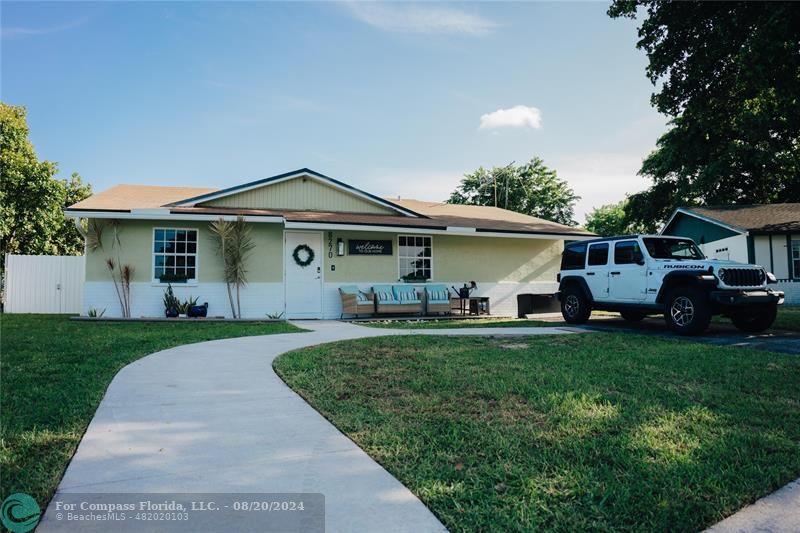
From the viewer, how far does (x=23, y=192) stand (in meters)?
26.1

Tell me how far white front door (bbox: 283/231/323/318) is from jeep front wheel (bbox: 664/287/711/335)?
29.7 feet

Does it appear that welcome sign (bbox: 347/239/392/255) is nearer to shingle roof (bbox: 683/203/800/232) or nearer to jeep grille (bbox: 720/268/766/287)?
jeep grille (bbox: 720/268/766/287)

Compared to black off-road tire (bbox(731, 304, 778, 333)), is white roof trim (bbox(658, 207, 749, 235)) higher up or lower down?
higher up

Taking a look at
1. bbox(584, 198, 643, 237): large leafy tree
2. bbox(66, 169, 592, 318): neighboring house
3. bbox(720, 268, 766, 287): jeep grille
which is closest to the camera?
bbox(720, 268, 766, 287): jeep grille

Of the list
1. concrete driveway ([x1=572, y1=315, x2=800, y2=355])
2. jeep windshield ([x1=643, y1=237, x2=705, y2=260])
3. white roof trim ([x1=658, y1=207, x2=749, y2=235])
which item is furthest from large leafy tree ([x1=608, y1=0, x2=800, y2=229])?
concrete driveway ([x1=572, y1=315, x2=800, y2=355])

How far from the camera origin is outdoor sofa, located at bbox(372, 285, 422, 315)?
1391 cm

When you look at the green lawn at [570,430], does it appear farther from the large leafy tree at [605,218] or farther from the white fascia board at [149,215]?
the large leafy tree at [605,218]

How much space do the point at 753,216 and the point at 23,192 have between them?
122 feet

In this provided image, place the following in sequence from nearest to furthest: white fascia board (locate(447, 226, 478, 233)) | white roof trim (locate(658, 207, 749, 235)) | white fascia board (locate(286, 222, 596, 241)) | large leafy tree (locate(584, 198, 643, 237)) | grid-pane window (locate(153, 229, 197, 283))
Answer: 1. grid-pane window (locate(153, 229, 197, 283))
2. white fascia board (locate(286, 222, 596, 241))
3. white fascia board (locate(447, 226, 478, 233))
4. white roof trim (locate(658, 207, 749, 235))
5. large leafy tree (locate(584, 198, 643, 237))

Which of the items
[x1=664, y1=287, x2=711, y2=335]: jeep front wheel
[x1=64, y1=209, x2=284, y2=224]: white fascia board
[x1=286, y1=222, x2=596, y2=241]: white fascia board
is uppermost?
[x1=64, y1=209, x2=284, y2=224]: white fascia board

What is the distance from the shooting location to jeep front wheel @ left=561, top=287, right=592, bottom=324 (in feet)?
37.8

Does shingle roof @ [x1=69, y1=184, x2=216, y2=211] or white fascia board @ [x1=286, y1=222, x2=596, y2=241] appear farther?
white fascia board @ [x1=286, y1=222, x2=596, y2=241]

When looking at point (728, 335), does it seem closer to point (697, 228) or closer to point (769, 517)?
point (769, 517)

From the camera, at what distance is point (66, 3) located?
9.42 meters
